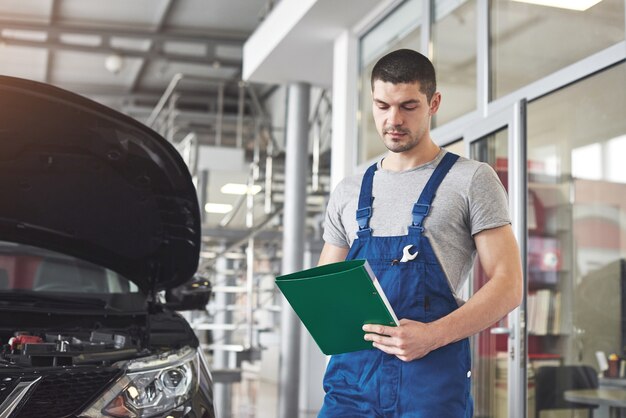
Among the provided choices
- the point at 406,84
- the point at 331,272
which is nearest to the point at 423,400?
the point at 331,272

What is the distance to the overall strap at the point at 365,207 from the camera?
76.2 inches

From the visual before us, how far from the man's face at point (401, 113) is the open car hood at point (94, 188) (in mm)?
847

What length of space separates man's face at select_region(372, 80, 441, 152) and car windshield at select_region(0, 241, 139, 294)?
4.94 feet

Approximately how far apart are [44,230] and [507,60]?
249 cm

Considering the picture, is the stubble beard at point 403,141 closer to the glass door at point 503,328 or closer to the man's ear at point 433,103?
the man's ear at point 433,103

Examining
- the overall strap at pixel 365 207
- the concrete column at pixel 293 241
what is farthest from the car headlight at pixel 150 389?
the concrete column at pixel 293 241

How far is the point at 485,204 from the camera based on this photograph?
6.01 ft

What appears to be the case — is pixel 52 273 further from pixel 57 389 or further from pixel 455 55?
pixel 455 55

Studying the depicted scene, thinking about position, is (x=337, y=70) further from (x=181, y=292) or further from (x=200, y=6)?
(x=200, y=6)

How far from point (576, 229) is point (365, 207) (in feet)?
7.71

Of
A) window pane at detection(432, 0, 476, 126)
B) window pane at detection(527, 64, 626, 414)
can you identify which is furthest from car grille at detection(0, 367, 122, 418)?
window pane at detection(432, 0, 476, 126)

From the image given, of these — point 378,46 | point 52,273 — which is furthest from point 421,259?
point 378,46

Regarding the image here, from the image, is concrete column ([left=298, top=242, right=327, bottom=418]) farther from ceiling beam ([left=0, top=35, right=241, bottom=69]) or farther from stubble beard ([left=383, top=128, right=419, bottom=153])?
stubble beard ([left=383, top=128, right=419, bottom=153])

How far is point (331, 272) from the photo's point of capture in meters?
1.74
